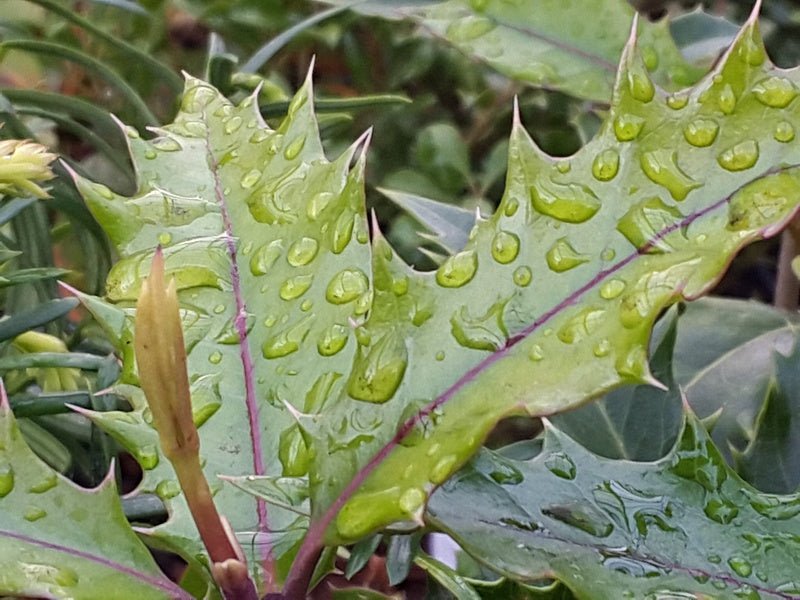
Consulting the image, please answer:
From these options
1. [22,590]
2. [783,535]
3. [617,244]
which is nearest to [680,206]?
[617,244]

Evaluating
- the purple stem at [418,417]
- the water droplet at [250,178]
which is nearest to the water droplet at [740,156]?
the purple stem at [418,417]

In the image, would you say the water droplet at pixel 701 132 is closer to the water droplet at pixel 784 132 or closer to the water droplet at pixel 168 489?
the water droplet at pixel 784 132

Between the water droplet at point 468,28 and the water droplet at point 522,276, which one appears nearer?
the water droplet at point 522,276

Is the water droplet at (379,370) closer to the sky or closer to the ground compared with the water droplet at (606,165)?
closer to the ground

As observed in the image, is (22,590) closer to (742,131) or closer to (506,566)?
(506,566)

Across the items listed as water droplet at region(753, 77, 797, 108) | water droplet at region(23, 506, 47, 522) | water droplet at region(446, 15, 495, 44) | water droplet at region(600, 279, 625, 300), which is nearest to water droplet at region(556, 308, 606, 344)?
water droplet at region(600, 279, 625, 300)

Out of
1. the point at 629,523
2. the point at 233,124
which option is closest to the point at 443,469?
the point at 629,523

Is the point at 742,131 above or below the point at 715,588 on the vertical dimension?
above
